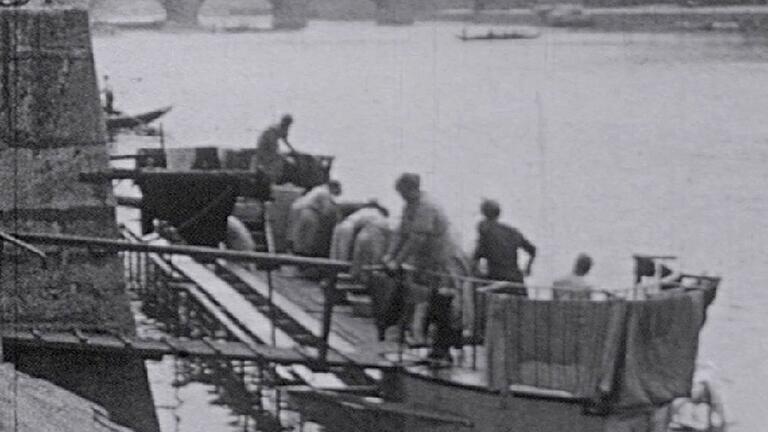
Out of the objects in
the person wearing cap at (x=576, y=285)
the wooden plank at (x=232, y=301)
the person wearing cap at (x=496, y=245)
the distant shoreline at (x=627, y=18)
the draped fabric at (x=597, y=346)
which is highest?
the person wearing cap at (x=496, y=245)

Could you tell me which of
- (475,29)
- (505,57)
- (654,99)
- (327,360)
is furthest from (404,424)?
(475,29)

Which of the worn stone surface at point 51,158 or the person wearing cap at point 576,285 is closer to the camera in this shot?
the worn stone surface at point 51,158

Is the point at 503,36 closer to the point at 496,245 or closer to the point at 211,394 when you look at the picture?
the point at 211,394

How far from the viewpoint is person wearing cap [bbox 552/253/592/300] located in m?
11.5

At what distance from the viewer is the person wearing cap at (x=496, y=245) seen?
1216cm

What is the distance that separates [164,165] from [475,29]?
147597mm

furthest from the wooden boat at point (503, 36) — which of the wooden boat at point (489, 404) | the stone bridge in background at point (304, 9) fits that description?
the wooden boat at point (489, 404)

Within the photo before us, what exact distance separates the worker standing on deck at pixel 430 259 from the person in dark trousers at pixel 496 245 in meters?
0.42

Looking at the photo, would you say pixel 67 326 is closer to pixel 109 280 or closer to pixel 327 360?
pixel 109 280

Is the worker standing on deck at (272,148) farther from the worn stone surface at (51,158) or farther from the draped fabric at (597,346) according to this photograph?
the worn stone surface at (51,158)

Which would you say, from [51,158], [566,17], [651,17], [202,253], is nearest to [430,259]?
[202,253]

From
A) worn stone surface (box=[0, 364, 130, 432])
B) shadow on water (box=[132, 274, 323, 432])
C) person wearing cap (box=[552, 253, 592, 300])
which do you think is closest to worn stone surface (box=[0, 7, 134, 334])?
worn stone surface (box=[0, 364, 130, 432])

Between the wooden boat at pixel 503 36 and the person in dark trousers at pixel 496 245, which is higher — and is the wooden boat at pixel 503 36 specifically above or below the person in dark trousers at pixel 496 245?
below

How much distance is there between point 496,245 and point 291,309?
2.98m
